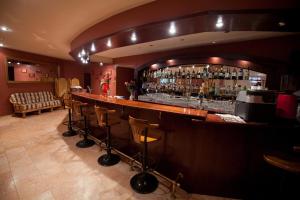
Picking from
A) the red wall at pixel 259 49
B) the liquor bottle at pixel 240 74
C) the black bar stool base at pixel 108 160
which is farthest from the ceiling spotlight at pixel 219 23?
the black bar stool base at pixel 108 160

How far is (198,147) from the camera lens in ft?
7.36

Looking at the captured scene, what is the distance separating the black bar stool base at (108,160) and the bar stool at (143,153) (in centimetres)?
65

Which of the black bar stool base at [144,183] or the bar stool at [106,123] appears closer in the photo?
the black bar stool base at [144,183]

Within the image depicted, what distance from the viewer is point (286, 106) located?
198 cm

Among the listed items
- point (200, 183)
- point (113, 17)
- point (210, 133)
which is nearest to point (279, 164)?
point (210, 133)

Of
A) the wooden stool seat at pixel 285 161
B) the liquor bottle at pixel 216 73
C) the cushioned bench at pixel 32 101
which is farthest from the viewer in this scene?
the cushioned bench at pixel 32 101

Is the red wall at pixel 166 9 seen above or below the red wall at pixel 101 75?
above

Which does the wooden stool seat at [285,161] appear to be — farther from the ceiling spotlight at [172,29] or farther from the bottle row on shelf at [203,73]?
the bottle row on shelf at [203,73]

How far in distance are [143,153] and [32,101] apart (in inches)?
285

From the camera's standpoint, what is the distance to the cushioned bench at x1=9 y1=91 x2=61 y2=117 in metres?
6.36

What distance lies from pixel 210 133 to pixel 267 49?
10.2 ft

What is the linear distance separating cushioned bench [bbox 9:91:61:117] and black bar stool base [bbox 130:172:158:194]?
6454mm

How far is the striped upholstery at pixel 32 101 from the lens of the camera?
251 inches

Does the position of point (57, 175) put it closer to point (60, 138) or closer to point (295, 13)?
point (60, 138)
